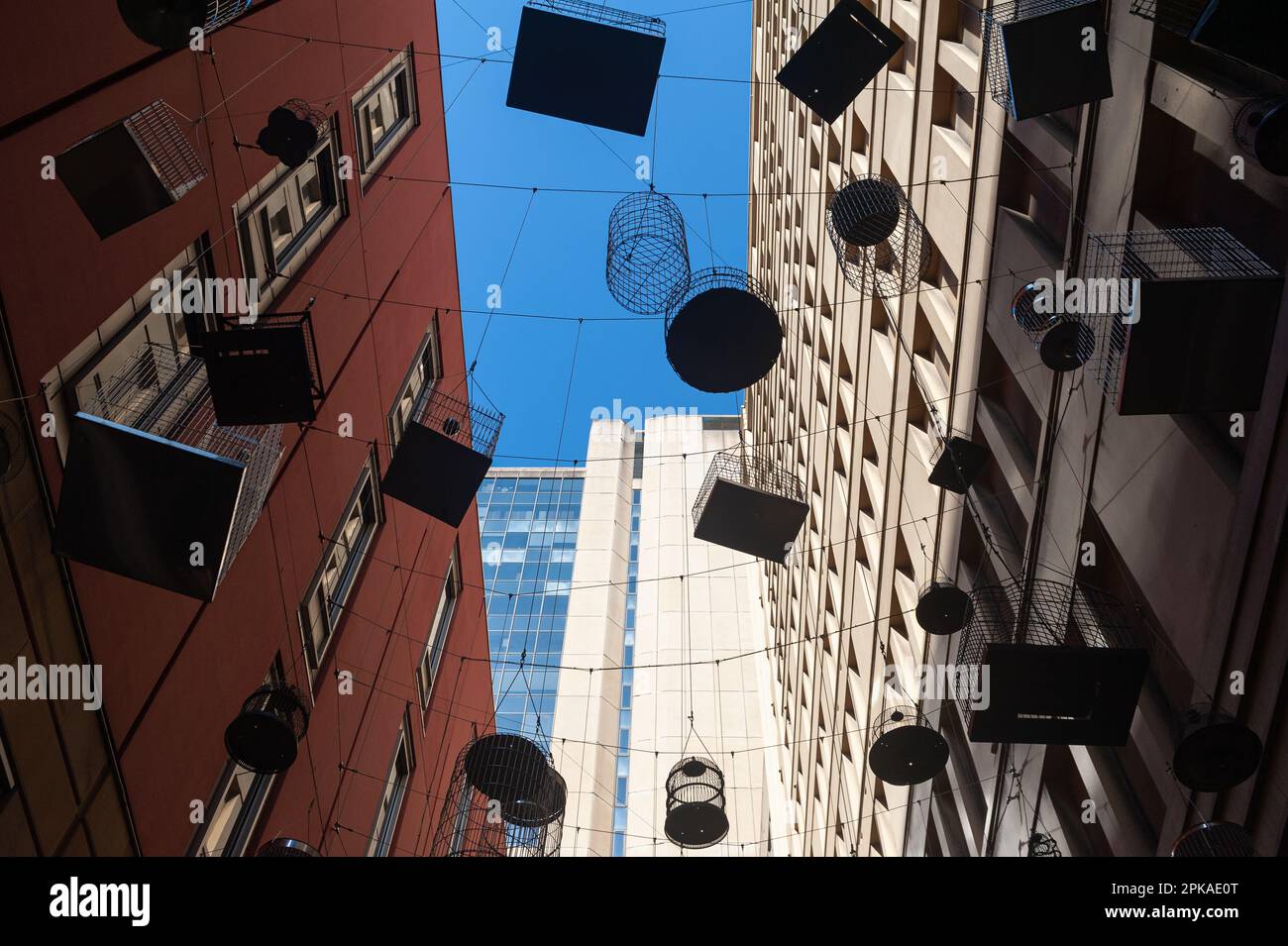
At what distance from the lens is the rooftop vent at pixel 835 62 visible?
950 centimetres

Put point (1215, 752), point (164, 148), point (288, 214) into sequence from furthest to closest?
1. point (288, 214)
2. point (164, 148)
3. point (1215, 752)

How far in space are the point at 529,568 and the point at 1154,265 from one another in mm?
54801

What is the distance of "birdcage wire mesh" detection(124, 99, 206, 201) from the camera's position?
7613 mm

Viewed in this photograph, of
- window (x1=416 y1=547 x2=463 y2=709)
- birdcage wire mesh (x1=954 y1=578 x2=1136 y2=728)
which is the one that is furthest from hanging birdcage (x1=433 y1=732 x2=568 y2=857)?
window (x1=416 y1=547 x2=463 y2=709)

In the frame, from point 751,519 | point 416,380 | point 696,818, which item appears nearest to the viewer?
point 751,519

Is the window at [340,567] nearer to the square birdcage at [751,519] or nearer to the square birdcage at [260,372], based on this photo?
the square birdcage at [260,372]

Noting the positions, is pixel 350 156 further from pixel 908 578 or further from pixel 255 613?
pixel 908 578

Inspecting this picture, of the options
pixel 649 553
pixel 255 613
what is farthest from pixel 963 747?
pixel 649 553

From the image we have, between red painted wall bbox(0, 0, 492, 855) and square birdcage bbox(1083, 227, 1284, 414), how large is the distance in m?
7.38

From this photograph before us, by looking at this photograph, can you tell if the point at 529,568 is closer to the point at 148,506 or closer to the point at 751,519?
the point at 751,519

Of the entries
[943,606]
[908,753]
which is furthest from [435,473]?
[908,753]

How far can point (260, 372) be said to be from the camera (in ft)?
26.8

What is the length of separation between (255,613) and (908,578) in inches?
335

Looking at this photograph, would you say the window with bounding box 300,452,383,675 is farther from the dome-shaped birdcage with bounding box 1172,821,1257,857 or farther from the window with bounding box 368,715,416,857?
the dome-shaped birdcage with bounding box 1172,821,1257,857
